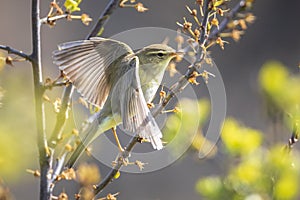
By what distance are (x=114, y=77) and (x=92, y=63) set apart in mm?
138

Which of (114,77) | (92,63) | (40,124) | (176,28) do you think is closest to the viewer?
(40,124)

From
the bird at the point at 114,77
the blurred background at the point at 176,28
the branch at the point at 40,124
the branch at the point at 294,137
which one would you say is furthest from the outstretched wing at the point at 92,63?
the blurred background at the point at 176,28

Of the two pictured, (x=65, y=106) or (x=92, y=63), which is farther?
(x=92, y=63)

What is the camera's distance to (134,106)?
2.13 meters

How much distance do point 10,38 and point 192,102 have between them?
462cm

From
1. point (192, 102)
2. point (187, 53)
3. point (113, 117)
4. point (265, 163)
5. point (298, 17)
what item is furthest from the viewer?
point (298, 17)

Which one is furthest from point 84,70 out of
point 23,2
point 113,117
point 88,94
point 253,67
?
point 23,2

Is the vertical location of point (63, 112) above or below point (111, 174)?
above

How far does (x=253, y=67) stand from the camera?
6480mm

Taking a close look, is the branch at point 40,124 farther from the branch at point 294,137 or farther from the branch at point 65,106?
the branch at point 294,137

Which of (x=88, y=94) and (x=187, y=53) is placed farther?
(x=88, y=94)

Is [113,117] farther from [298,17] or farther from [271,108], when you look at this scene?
[298,17]

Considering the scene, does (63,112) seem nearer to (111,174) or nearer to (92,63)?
(111,174)

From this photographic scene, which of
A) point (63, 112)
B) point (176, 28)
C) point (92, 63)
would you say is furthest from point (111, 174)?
point (176, 28)
